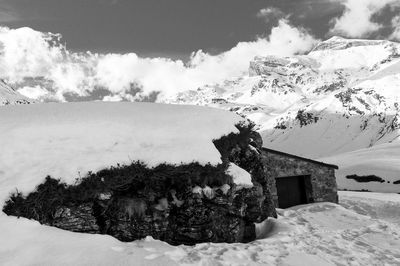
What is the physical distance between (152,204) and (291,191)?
548 inches

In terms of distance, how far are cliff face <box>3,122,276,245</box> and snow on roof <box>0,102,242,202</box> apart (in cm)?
33

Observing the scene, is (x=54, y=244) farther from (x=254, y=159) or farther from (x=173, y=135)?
(x=254, y=159)

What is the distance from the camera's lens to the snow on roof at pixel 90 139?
1096cm

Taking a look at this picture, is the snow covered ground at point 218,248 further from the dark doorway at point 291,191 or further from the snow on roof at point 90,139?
the dark doorway at point 291,191

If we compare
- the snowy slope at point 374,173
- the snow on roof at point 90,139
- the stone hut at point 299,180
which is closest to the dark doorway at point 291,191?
the stone hut at point 299,180

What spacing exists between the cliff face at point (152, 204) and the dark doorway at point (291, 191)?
10474mm

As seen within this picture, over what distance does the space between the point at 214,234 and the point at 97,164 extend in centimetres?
397

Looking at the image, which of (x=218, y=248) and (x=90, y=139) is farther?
(x=90, y=139)

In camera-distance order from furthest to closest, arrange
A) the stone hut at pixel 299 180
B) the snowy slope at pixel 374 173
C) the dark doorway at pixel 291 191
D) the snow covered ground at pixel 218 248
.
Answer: the snowy slope at pixel 374 173, the dark doorway at pixel 291 191, the stone hut at pixel 299 180, the snow covered ground at pixel 218 248

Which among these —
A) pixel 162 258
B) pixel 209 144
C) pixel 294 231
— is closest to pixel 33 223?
pixel 162 258

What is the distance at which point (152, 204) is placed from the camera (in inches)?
453

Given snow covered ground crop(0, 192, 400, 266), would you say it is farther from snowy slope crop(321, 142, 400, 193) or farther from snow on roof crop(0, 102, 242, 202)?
snowy slope crop(321, 142, 400, 193)

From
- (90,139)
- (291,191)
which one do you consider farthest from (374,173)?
(90,139)

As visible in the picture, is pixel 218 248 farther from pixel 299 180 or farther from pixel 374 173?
pixel 374 173
